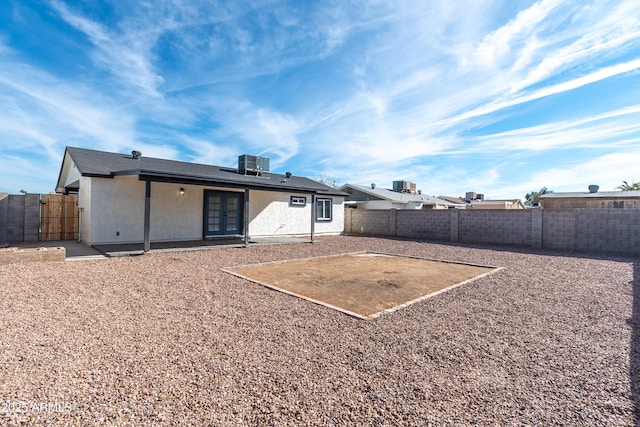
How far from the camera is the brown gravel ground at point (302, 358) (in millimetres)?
1976

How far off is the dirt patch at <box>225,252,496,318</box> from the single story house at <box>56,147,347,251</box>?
12.8ft

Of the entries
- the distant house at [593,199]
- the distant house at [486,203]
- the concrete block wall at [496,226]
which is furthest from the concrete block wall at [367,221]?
the distant house at [486,203]

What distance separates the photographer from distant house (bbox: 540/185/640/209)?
2121cm

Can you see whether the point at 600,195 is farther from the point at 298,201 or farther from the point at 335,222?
the point at 298,201

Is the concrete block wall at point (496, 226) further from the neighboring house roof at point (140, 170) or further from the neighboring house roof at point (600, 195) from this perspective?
the neighboring house roof at point (600, 195)

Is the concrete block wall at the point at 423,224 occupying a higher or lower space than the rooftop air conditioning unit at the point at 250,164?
lower

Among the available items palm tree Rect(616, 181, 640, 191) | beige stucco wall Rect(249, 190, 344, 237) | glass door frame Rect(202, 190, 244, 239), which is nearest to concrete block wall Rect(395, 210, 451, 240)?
beige stucco wall Rect(249, 190, 344, 237)

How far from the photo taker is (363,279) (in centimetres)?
612

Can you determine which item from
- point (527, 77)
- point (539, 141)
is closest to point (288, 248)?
point (527, 77)

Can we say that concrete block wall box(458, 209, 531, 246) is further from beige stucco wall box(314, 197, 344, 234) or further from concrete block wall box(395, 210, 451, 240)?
beige stucco wall box(314, 197, 344, 234)

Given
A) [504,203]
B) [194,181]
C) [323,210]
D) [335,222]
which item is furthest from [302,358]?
[504,203]

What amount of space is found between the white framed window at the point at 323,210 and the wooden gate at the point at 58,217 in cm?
1046

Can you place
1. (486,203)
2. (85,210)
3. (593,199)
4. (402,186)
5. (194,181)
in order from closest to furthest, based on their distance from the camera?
(194,181), (85,210), (593,199), (402,186), (486,203)

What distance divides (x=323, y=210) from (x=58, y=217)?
37.1ft
